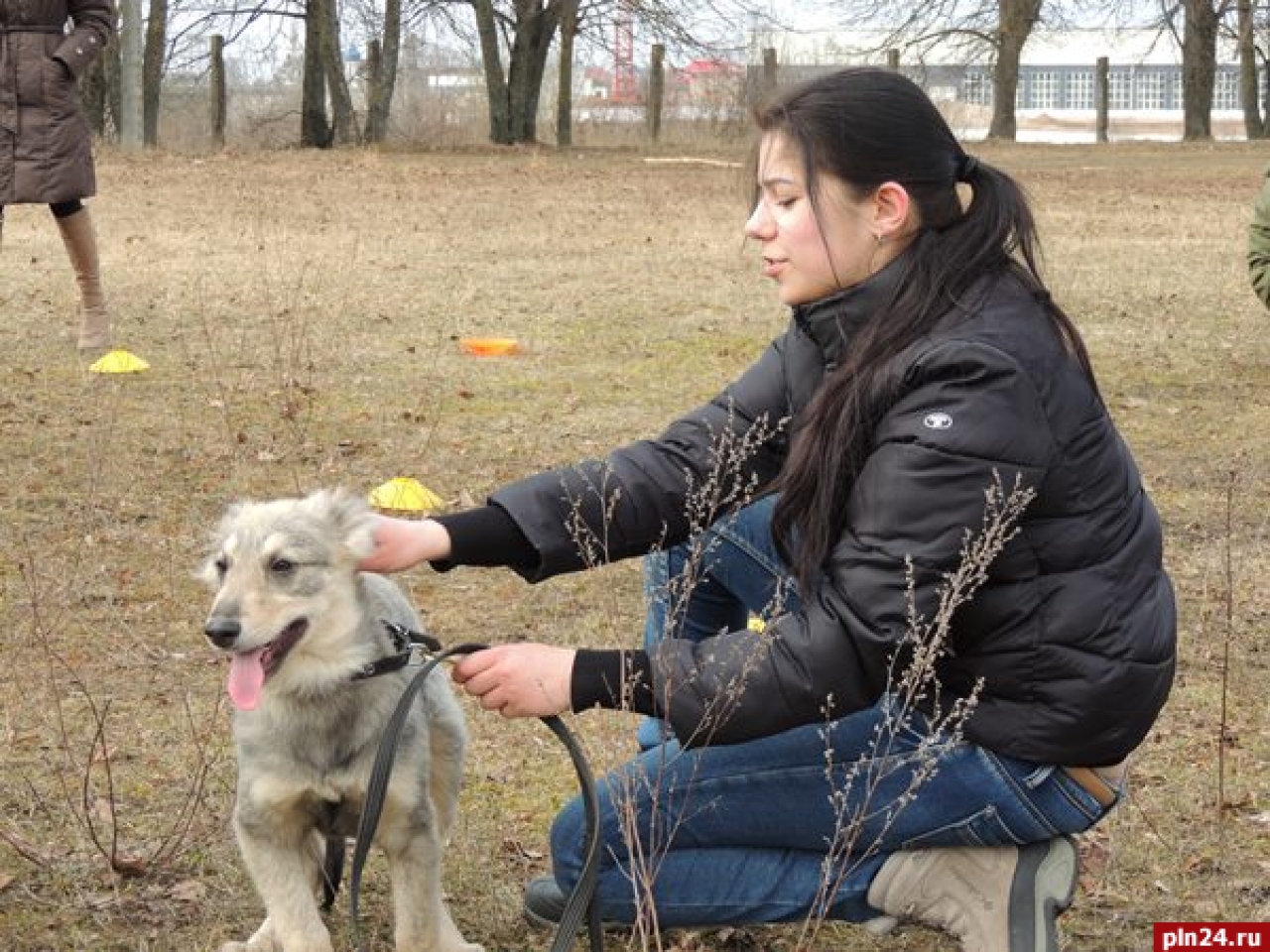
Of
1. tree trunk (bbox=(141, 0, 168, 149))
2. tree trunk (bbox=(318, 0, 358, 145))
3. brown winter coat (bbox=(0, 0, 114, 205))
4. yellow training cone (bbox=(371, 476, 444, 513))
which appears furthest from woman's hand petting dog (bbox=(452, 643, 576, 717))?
tree trunk (bbox=(141, 0, 168, 149))

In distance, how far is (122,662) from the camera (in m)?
5.41

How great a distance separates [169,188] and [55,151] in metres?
11.5

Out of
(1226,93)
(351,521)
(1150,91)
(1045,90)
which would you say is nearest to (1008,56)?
(351,521)

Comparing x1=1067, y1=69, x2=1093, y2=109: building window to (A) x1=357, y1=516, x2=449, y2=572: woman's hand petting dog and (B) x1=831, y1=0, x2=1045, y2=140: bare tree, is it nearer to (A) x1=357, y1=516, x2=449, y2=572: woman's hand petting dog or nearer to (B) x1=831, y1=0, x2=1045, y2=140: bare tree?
(B) x1=831, y1=0, x2=1045, y2=140: bare tree

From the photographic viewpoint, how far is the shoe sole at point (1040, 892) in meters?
3.26

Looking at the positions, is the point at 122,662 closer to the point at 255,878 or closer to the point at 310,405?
the point at 255,878

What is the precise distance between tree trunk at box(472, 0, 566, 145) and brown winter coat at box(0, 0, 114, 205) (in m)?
26.1

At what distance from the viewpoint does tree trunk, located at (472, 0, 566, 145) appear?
3553 centimetres

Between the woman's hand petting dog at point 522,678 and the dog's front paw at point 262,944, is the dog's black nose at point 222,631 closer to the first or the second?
the woman's hand petting dog at point 522,678

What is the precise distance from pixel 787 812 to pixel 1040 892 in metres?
0.49

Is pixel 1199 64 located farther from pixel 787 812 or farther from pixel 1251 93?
pixel 787 812

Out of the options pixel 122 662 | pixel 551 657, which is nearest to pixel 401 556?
pixel 551 657

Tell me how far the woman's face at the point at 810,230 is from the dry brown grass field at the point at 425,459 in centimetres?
132

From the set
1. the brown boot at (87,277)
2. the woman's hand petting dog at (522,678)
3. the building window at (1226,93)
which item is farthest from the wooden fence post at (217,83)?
the building window at (1226,93)
